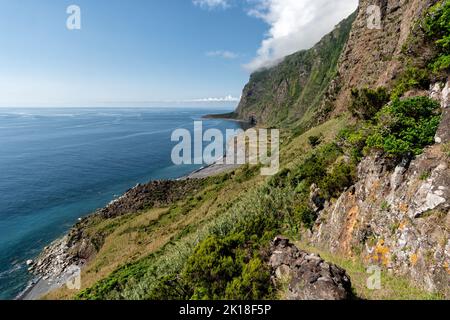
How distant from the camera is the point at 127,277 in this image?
25.4 metres

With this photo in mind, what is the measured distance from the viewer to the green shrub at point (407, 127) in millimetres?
10977

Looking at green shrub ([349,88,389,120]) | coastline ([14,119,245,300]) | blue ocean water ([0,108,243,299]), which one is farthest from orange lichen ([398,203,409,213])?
blue ocean water ([0,108,243,299])

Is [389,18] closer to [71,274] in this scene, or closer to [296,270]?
[296,270]

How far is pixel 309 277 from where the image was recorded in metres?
8.72

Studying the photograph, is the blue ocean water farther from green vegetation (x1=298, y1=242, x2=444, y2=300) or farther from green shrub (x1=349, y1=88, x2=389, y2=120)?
green shrub (x1=349, y1=88, x2=389, y2=120)

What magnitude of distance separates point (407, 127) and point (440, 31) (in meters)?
6.05

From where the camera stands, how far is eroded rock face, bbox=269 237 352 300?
26.7ft

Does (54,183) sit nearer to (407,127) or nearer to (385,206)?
(385,206)

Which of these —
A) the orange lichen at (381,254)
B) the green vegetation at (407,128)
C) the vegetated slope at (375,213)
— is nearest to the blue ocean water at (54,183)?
the vegetated slope at (375,213)

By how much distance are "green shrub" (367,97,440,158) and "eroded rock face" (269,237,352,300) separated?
621 cm

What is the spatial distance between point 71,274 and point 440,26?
44.1 metres

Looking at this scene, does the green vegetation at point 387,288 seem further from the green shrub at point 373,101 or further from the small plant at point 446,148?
the green shrub at point 373,101

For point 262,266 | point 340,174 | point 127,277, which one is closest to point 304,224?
point 340,174

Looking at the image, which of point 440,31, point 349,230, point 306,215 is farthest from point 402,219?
point 440,31
